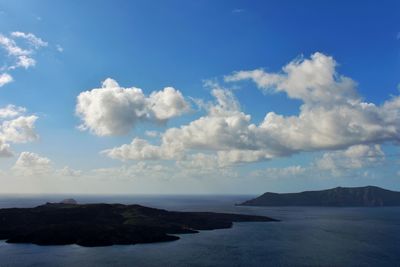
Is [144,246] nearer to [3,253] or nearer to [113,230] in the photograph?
[113,230]

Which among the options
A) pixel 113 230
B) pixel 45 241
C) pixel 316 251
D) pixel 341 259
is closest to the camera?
Result: pixel 341 259

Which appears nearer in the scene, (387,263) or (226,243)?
(387,263)

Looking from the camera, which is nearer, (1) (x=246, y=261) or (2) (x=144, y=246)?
(1) (x=246, y=261)

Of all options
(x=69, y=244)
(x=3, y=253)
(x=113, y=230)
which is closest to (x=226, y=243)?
(x=113, y=230)

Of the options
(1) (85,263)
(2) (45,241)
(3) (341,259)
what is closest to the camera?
(1) (85,263)

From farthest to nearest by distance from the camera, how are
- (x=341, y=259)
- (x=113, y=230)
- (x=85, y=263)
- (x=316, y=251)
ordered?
1. (x=113, y=230)
2. (x=316, y=251)
3. (x=341, y=259)
4. (x=85, y=263)

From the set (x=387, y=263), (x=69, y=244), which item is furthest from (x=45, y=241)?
(x=387, y=263)

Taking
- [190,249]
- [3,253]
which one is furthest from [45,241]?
[190,249]

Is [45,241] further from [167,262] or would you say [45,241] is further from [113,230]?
[167,262]

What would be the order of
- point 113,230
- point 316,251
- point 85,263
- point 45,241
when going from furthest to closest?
1. point 113,230
2. point 45,241
3. point 316,251
4. point 85,263
